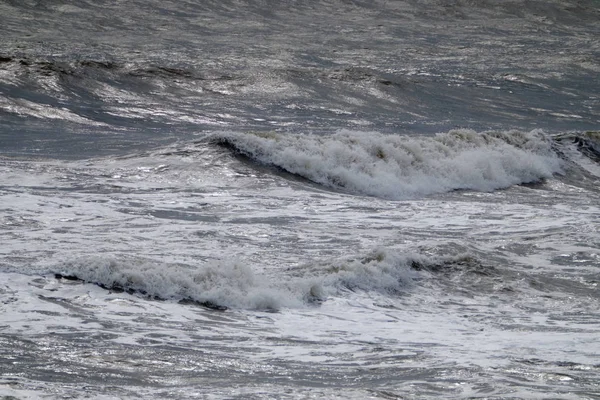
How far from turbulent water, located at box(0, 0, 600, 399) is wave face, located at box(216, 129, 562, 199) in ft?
0.13

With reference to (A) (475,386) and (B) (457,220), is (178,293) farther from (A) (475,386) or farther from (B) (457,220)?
(B) (457,220)

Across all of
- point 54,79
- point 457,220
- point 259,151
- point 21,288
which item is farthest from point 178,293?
point 54,79

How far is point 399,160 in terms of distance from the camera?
14086 mm

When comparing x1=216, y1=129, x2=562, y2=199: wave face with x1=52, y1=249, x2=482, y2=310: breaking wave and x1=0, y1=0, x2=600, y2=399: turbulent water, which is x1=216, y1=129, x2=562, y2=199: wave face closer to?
x1=0, y1=0, x2=600, y2=399: turbulent water

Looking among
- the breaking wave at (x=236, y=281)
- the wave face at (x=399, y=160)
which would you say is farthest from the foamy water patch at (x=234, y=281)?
the wave face at (x=399, y=160)

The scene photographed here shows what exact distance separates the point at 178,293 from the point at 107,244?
1.48m

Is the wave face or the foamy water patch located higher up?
the foamy water patch

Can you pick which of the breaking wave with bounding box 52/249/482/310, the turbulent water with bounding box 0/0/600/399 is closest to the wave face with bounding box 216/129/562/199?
the turbulent water with bounding box 0/0/600/399

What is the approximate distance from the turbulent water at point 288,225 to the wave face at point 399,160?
39mm

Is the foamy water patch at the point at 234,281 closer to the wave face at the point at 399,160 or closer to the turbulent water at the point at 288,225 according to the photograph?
the turbulent water at the point at 288,225

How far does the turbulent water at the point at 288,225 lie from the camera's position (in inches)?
227

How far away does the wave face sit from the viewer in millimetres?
13117

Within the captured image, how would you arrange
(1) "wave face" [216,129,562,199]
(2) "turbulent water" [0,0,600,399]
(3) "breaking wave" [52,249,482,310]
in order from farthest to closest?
(1) "wave face" [216,129,562,199], (3) "breaking wave" [52,249,482,310], (2) "turbulent water" [0,0,600,399]

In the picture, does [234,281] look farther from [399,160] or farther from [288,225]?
[399,160]
